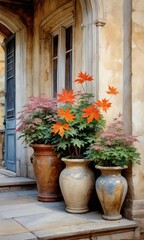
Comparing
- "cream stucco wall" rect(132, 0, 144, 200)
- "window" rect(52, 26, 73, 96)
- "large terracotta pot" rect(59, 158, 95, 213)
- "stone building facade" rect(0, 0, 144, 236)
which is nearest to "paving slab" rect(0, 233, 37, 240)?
"large terracotta pot" rect(59, 158, 95, 213)

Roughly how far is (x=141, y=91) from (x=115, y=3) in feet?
3.38

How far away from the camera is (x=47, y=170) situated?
4016 mm

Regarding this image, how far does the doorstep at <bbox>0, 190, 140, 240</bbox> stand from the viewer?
2869 mm

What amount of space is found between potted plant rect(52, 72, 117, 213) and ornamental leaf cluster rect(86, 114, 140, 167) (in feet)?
0.58

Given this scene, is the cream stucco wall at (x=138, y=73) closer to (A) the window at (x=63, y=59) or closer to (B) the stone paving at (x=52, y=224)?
(B) the stone paving at (x=52, y=224)

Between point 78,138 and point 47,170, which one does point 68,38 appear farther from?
point 47,170

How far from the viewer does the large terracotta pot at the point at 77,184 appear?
11.3 ft

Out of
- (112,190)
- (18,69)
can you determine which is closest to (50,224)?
(112,190)

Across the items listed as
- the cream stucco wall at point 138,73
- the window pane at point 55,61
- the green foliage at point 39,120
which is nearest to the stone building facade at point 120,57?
the cream stucco wall at point 138,73

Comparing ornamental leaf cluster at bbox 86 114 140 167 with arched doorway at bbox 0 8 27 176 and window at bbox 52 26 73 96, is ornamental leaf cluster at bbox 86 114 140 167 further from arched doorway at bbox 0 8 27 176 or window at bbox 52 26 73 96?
arched doorway at bbox 0 8 27 176

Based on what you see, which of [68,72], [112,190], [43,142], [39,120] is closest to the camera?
[112,190]

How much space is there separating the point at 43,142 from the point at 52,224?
1219 millimetres

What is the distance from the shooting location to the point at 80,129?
11.6 feet

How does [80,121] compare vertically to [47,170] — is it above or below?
above
